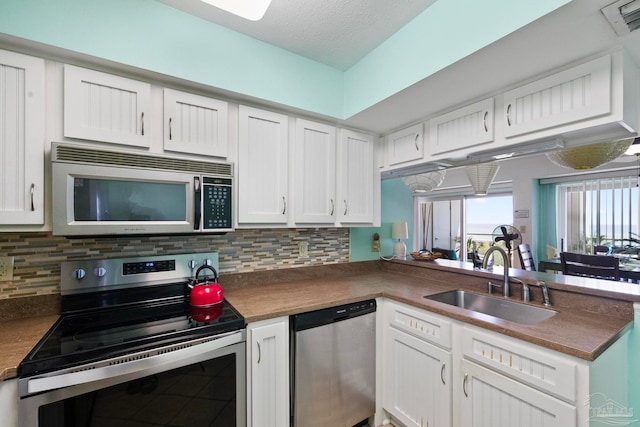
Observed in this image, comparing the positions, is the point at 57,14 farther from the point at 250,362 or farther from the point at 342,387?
the point at 342,387

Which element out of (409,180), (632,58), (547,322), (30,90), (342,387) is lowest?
(342,387)

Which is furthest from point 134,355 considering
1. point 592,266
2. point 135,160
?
point 592,266

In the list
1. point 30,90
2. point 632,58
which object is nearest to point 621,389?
point 632,58

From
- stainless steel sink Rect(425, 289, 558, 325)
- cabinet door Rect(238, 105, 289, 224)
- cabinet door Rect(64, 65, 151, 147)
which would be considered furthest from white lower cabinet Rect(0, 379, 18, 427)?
stainless steel sink Rect(425, 289, 558, 325)

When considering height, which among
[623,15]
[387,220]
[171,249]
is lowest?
[171,249]

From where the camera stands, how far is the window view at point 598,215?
3.74m

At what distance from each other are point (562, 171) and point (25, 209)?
5.65 m

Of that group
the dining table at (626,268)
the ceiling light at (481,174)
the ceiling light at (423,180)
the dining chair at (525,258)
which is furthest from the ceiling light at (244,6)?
the dining chair at (525,258)

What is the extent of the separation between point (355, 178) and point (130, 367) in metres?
1.81

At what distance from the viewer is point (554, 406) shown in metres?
1.10

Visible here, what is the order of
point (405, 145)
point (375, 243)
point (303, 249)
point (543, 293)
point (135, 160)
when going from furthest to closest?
point (375, 243) → point (303, 249) → point (405, 145) → point (543, 293) → point (135, 160)

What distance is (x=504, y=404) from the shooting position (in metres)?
1.25

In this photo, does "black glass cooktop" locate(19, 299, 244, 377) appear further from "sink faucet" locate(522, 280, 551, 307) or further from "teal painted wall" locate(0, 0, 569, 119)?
"sink faucet" locate(522, 280, 551, 307)

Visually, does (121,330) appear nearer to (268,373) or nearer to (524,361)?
(268,373)
